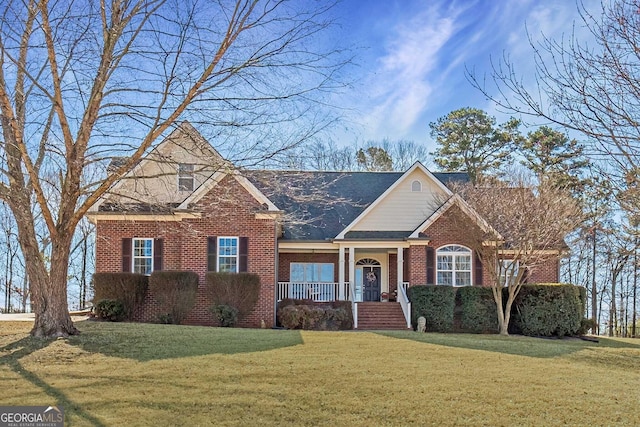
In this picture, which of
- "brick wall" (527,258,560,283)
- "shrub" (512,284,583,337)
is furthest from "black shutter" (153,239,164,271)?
"brick wall" (527,258,560,283)

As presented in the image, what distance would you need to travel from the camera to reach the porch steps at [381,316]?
2144 centimetres

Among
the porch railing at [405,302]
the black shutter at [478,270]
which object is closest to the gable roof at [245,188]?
the porch railing at [405,302]

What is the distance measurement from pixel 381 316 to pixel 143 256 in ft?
28.9

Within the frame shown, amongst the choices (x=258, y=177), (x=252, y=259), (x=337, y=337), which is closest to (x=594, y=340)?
(x=337, y=337)

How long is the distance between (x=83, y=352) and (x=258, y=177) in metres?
4.72

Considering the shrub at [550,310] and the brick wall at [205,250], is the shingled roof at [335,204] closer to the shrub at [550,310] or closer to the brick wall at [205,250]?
Answer: the brick wall at [205,250]

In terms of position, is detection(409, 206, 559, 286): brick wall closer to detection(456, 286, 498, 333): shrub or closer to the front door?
detection(456, 286, 498, 333): shrub

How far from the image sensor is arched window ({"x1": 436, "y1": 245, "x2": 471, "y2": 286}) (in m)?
22.3

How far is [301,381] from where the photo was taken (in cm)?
976

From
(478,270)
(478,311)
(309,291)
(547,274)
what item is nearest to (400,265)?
(478,270)

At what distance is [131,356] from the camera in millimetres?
Answer: 11320

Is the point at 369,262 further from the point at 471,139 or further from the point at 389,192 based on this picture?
the point at 471,139

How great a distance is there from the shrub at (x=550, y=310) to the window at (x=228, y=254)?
33.1 ft

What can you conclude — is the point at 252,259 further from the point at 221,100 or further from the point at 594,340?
the point at 594,340
